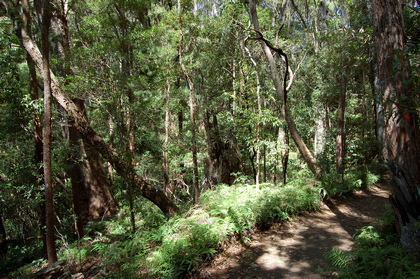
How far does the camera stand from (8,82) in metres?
7.39

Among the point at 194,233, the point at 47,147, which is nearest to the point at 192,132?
the point at 194,233

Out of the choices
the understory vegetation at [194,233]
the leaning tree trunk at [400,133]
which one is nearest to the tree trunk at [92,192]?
the understory vegetation at [194,233]

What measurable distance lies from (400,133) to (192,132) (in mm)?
6232

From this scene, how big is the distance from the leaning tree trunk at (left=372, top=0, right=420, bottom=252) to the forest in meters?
0.02

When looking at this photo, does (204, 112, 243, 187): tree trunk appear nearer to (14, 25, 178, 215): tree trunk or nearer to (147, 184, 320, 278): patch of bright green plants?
(147, 184, 320, 278): patch of bright green plants

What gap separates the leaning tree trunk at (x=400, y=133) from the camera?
392cm

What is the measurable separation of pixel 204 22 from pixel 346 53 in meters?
5.43

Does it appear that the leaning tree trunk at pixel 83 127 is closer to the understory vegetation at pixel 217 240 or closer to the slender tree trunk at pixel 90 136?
the slender tree trunk at pixel 90 136

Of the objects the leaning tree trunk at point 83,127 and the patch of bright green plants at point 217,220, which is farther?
the leaning tree trunk at point 83,127

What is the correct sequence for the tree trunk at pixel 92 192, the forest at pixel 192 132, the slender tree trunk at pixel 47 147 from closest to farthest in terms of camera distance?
1. the forest at pixel 192 132
2. the slender tree trunk at pixel 47 147
3. the tree trunk at pixel 92 192

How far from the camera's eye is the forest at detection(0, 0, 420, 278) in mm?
4273

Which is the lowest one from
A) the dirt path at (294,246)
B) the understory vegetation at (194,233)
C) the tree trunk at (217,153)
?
the dirt path at (294,246)

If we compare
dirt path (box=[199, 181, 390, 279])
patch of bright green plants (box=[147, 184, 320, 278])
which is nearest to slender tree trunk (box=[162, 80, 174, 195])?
patch of bright green plants (box=[147, 184, 320, 278])

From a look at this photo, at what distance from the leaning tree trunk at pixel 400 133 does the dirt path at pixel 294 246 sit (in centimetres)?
159
